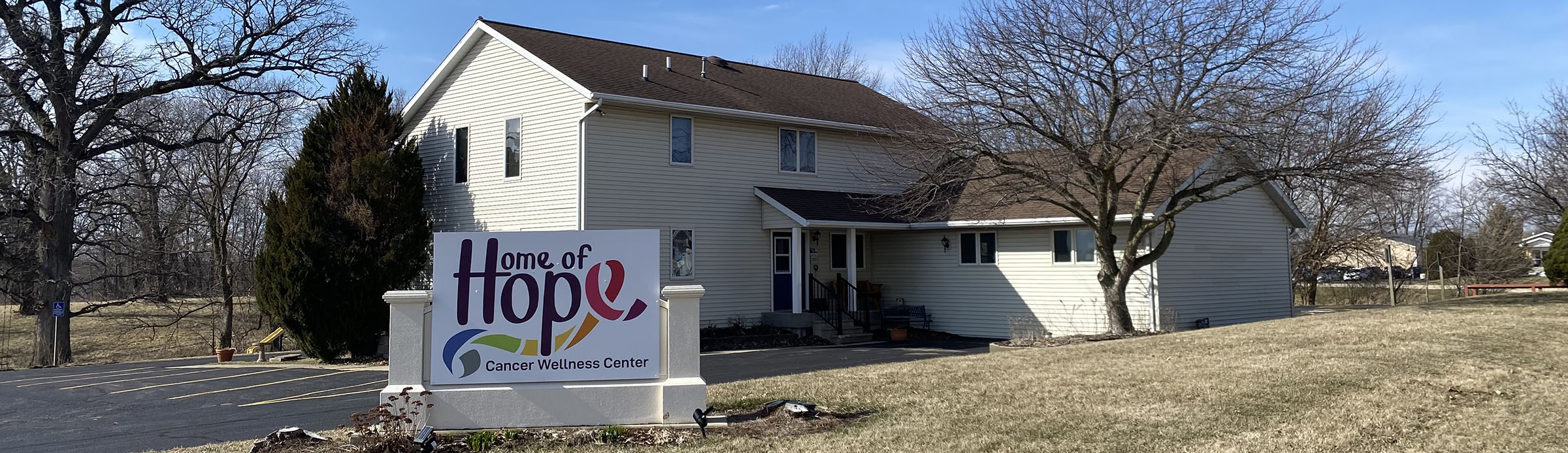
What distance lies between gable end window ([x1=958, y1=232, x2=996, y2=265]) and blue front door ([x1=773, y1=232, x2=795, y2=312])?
3.90 m

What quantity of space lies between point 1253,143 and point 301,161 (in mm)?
16702

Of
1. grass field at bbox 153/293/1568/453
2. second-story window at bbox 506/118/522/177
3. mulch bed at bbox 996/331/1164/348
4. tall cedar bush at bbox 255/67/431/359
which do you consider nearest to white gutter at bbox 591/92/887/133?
second-story window at bbox 506/118/522/177

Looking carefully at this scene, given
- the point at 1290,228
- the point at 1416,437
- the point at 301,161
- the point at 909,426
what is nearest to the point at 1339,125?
the point at 1290,228

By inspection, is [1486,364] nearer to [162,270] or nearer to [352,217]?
[352,217]

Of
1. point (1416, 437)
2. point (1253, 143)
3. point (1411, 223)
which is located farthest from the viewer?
A: point (1411, 223)

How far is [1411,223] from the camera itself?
4688 centimetres

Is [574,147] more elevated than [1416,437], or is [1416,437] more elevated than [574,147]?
[574,147]

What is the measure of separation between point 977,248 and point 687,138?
687cm

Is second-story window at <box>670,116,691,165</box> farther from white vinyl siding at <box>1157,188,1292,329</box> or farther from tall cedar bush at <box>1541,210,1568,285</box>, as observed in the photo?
tall cedar bush at <box>1541,210,1568,285</box>

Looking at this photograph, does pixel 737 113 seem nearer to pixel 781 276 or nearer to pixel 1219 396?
pixel 781 276

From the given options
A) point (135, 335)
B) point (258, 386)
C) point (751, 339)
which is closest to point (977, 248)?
point (751, 339)

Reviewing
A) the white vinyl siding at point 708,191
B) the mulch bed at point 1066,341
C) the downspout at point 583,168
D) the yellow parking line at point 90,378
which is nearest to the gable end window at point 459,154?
the downspout at point 583,168

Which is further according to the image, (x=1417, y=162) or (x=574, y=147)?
(x=574, y=147)

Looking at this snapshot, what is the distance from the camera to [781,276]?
21094 mm
